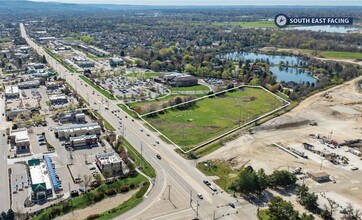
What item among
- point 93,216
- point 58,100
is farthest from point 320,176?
point 58,100

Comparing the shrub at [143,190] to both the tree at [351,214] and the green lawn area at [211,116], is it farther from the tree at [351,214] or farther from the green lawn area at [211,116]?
the tree at [351,214]

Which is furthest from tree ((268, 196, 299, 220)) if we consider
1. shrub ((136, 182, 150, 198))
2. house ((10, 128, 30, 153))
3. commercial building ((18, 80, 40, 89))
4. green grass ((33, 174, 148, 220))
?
commercial building ((18, 80, 40, 89))

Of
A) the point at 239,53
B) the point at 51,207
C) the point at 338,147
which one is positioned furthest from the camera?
the point at 239,53

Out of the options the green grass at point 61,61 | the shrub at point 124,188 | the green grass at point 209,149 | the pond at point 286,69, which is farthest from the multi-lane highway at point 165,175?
the pond at point 286,69

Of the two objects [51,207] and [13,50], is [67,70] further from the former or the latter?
[51,207]

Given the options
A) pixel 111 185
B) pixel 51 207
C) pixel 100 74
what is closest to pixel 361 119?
pixel 111 185
